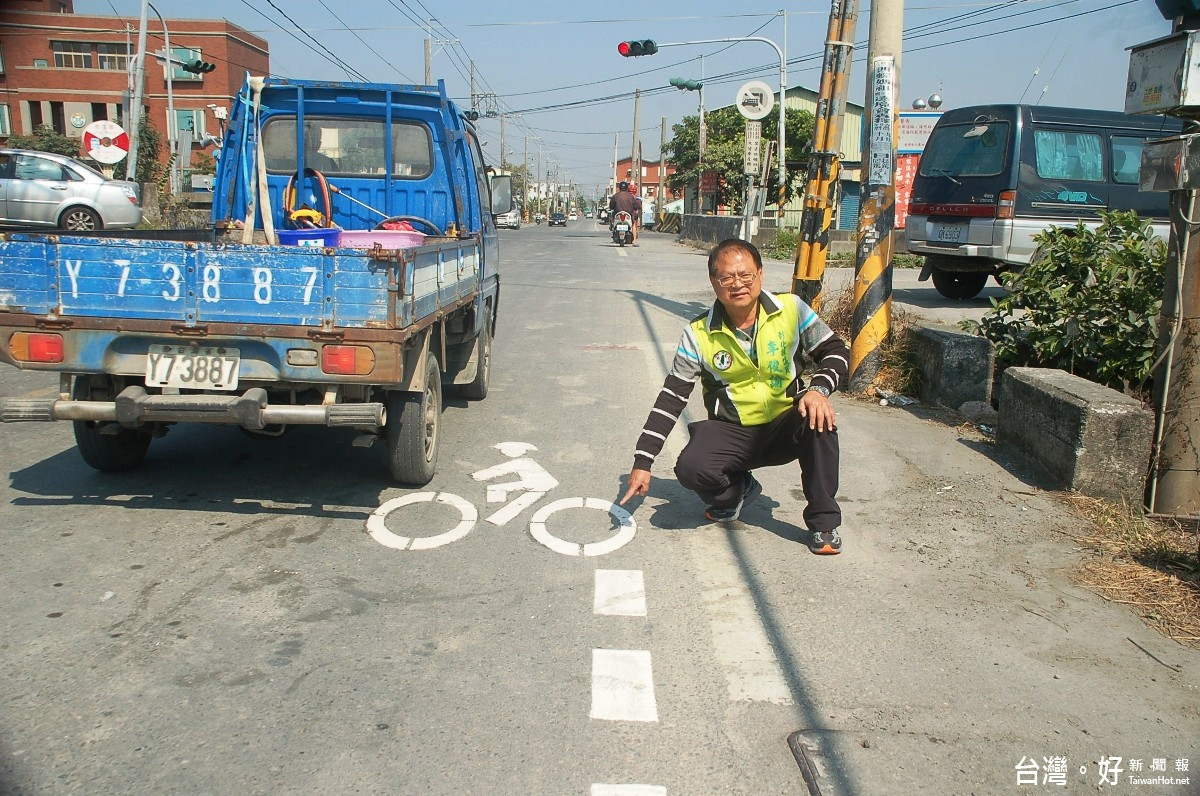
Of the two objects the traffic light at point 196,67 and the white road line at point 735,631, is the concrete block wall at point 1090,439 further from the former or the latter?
the traffic light at point 196,67

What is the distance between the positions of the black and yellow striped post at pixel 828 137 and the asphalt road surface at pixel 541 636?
114 inches

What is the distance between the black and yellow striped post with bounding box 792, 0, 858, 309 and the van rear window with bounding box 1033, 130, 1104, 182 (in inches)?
188

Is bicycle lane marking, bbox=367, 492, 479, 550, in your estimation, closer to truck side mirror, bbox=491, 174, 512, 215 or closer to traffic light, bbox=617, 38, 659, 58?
truck side mirror, bbox=491, 174, 512, 215

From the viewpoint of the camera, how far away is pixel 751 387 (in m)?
Result: 4.35

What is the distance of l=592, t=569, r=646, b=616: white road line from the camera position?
3664mm

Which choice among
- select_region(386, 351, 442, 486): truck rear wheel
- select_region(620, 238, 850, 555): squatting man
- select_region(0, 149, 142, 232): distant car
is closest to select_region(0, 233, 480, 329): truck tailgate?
select_region(386, 351, 442, 486): truck rear wheel

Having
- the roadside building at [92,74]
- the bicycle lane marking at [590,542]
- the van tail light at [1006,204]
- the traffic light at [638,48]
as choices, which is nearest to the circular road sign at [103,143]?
the traffic light at [638,48]

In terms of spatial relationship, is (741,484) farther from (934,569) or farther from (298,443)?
(298,443)

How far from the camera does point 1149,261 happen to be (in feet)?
19.6

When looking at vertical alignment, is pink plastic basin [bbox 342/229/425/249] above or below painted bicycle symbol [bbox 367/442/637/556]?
above

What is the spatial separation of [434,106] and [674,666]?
15.6 feet

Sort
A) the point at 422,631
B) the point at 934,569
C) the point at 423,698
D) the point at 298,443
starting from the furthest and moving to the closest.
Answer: the point at 298,443, the point at 934,569, the point at 422,631, the point at 423,698

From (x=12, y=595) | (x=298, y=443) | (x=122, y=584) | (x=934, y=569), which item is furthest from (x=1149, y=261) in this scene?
(x=12, y=595)

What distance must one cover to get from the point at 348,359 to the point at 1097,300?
4873 mm
